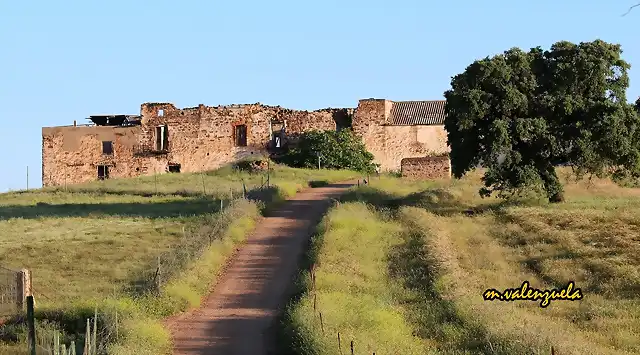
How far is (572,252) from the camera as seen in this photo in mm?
24250

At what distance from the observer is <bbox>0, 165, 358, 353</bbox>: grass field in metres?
23.1

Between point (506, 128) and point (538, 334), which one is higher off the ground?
point (506, 128)

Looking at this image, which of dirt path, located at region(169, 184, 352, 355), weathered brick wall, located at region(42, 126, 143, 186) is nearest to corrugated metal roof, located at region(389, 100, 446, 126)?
weathered brick wall, located at region(42, 126, 143, 186)

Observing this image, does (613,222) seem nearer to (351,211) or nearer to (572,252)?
(572,252)

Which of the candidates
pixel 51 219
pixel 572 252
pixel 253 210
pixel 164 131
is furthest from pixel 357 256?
pixel 164 131

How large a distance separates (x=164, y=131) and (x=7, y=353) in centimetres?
3623

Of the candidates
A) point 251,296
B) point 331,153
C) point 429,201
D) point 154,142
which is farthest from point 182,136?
point 251,296

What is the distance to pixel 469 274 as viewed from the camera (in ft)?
73.9

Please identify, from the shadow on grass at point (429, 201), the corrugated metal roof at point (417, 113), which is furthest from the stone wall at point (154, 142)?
the shadow on grass at point (429, 201)

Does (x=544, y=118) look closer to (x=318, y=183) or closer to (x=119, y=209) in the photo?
(x=318, y=183)

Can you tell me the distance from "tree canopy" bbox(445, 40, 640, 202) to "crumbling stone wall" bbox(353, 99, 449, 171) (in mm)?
18578

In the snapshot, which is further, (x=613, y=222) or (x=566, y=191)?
(x=566, y=191)

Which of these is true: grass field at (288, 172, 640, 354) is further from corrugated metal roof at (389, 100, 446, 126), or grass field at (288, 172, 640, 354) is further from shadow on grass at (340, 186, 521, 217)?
corrugated metal roof at (389, 100, 446, 126)

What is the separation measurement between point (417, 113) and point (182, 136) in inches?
479
